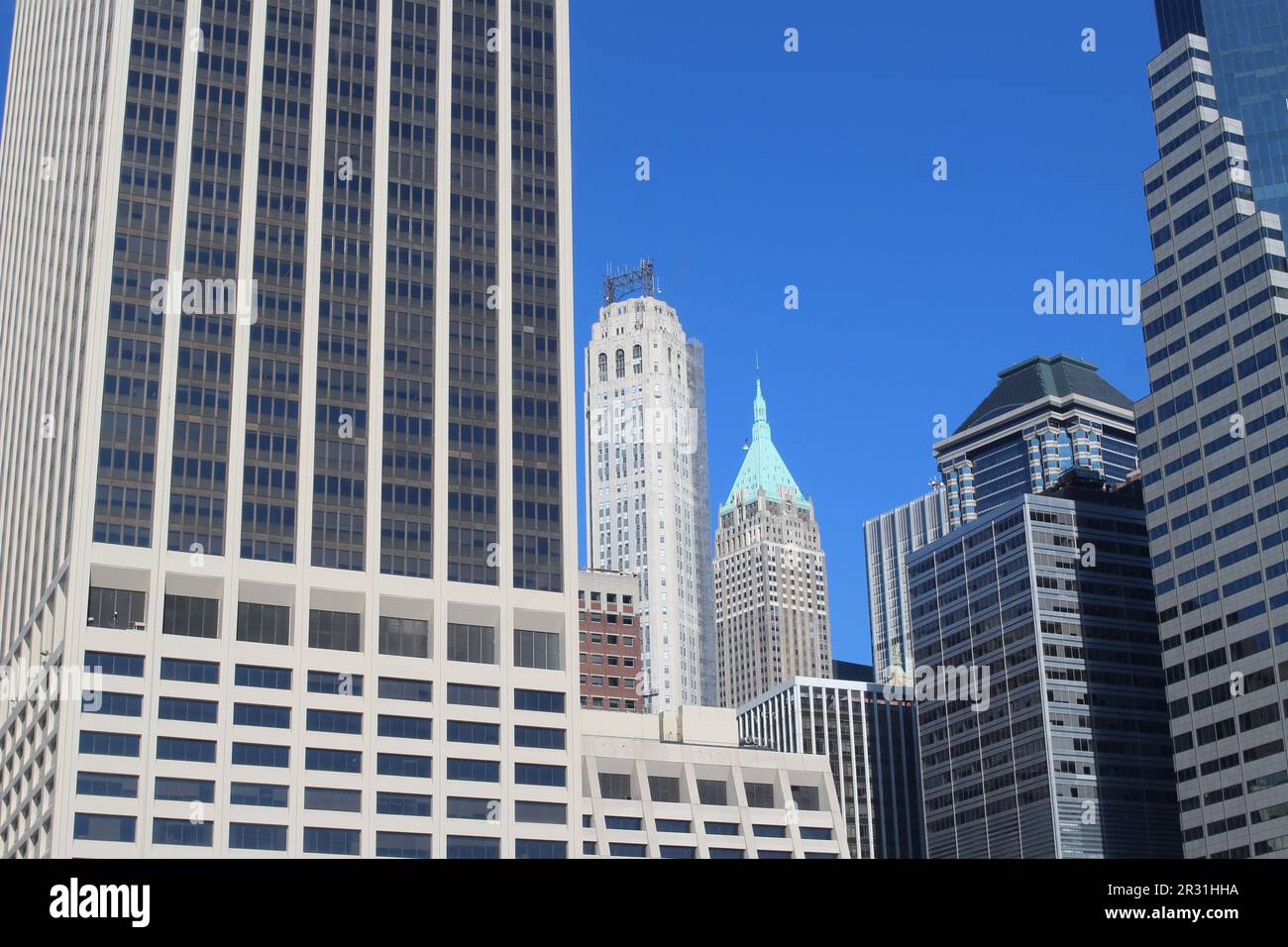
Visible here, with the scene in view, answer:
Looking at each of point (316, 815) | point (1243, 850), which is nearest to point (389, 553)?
point (316, 815)

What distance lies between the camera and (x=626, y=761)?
173 metres

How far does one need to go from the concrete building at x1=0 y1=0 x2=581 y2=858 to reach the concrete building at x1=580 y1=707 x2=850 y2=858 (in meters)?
13.6

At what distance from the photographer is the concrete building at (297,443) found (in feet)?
477

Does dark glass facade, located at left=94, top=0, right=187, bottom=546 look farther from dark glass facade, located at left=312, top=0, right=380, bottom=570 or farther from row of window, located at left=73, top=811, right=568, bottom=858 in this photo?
row of window, located at left=73, top=811, right=568, bottom=858

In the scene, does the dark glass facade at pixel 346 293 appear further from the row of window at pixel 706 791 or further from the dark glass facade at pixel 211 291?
the row of window at pixel 706 791

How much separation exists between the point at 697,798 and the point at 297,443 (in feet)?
187

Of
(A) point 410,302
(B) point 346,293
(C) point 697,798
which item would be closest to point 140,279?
(B) point 346,293

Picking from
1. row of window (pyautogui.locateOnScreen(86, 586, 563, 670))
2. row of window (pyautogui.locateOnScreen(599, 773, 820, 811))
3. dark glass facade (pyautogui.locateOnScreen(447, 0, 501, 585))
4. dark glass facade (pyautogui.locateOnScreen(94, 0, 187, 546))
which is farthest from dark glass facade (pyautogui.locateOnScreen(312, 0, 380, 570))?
row of window (pyautogui.locateOnScreen(599, 773, 820, 811))

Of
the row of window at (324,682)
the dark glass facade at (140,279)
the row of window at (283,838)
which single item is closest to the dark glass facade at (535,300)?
the row of window at (324,682)

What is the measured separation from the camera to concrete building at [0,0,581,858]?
477 feet

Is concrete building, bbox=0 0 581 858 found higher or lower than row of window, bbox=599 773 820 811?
higher

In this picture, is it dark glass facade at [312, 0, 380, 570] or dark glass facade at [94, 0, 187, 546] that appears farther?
dark glass facade at [312, 0, 380, 570]

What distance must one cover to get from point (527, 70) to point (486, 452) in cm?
4755

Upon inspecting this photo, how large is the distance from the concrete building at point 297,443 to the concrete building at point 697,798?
44.5ft
